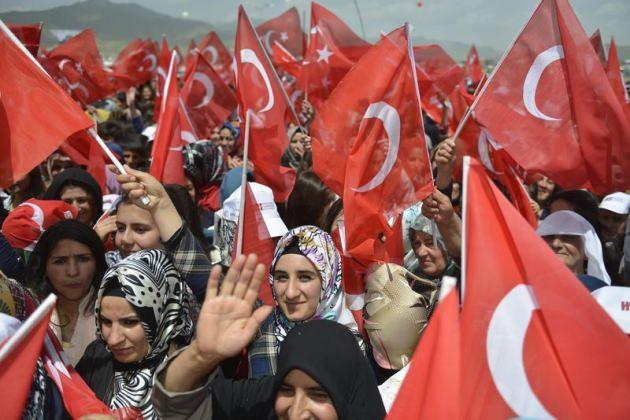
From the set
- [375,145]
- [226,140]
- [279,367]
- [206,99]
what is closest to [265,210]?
[375,145]

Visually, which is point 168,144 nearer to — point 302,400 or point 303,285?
point 303,285

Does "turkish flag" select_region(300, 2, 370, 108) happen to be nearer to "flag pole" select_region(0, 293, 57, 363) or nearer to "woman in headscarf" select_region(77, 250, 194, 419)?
"woman in headscarf" select_region(77, 250, 194, 419)

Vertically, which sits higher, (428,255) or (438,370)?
(438,370)

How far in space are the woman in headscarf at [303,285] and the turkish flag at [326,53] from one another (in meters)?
4.71

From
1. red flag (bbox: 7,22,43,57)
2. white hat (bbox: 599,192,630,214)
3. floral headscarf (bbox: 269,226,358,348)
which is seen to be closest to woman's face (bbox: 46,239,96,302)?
floral headscarf (bbox: 269,226,358,348)

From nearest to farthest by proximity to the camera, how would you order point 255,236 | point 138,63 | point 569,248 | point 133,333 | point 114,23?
point 133,333 < point 255,236 < point 569,248 < point 138,63 < point 114,23

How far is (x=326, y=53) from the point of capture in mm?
7922

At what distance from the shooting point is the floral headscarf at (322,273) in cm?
311

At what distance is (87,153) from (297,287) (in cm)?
290

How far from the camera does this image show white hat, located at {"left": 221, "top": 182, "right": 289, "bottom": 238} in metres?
3.98

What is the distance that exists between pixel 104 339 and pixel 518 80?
2388mm

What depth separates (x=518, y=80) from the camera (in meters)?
3.78

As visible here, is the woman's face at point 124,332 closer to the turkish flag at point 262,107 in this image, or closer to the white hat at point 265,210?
the white hat at point 265,210

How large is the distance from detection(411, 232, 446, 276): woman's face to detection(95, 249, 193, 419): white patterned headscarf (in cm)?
142
